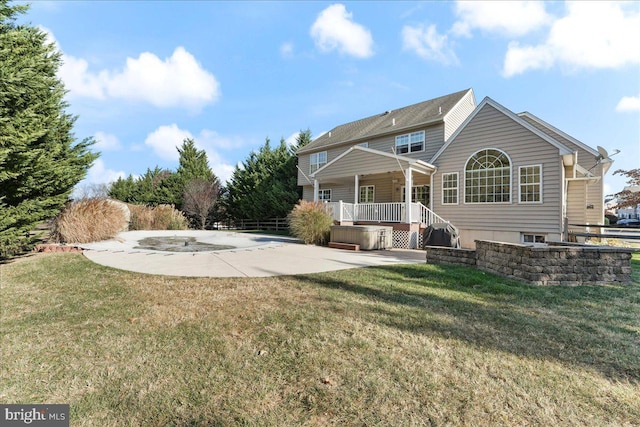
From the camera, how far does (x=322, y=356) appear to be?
2764mm

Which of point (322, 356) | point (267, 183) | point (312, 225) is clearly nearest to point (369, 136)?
point (312, 225)

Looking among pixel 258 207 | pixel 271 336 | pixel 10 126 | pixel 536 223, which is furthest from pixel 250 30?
pixel 258 207

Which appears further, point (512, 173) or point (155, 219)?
point (155, 219)

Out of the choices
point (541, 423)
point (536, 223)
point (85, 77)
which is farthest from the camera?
point (536, 223)

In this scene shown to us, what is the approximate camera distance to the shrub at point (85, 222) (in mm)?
11336

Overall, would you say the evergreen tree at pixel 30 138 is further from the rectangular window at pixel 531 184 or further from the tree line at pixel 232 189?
the rectangular window at pixel 531 184

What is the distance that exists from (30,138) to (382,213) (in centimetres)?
1235

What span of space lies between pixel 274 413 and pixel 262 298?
7.96ft

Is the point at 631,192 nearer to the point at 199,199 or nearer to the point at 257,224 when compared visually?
the point at 257,224

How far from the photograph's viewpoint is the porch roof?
43.0 feet

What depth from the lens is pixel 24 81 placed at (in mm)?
7090

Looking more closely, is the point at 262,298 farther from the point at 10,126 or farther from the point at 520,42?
the point at 520,42

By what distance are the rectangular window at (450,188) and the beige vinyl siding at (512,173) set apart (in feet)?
0.55

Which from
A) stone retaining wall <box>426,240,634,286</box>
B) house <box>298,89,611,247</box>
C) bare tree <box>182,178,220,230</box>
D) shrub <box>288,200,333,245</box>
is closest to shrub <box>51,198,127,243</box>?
shrub <box>288,200,333,245</box>
